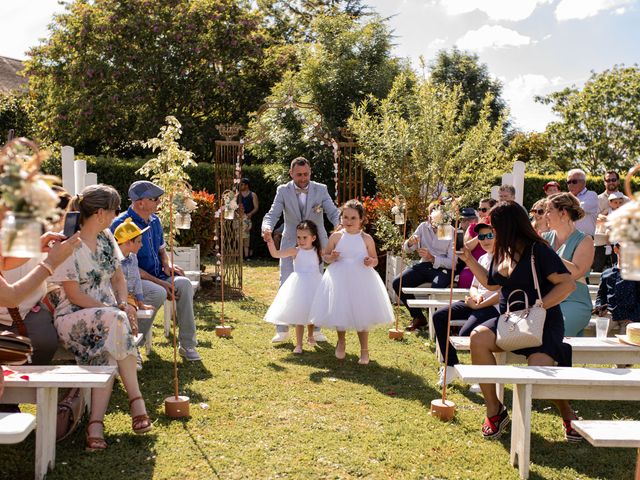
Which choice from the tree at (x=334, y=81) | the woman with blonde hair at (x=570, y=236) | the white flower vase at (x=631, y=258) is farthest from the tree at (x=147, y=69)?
the white flower vase at (x=631, y=258)

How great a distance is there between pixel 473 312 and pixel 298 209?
2598 millimetres

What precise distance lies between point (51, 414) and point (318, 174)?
12.1 metres

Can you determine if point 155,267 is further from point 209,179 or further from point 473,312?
point 209,179

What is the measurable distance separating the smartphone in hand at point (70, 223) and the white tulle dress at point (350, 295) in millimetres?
2860

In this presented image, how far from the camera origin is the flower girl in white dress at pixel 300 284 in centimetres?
691

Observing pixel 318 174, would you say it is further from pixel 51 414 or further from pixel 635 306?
pixel 51 414

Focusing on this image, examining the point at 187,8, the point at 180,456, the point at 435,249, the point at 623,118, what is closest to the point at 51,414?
the point at 180,456

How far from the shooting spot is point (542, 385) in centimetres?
412

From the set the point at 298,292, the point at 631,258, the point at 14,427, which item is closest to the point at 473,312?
the point at 298,292

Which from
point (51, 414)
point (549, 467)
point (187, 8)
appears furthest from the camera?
point (187, 8)

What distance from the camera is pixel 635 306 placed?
5.97 metres

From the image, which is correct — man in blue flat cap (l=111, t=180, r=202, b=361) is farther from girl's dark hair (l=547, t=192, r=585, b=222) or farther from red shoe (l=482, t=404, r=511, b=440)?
girl's dark hair (l=547, t=192, r=585, b=222)

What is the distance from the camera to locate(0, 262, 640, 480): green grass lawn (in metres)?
4.10

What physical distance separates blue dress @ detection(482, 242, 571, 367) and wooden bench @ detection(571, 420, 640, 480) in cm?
104
